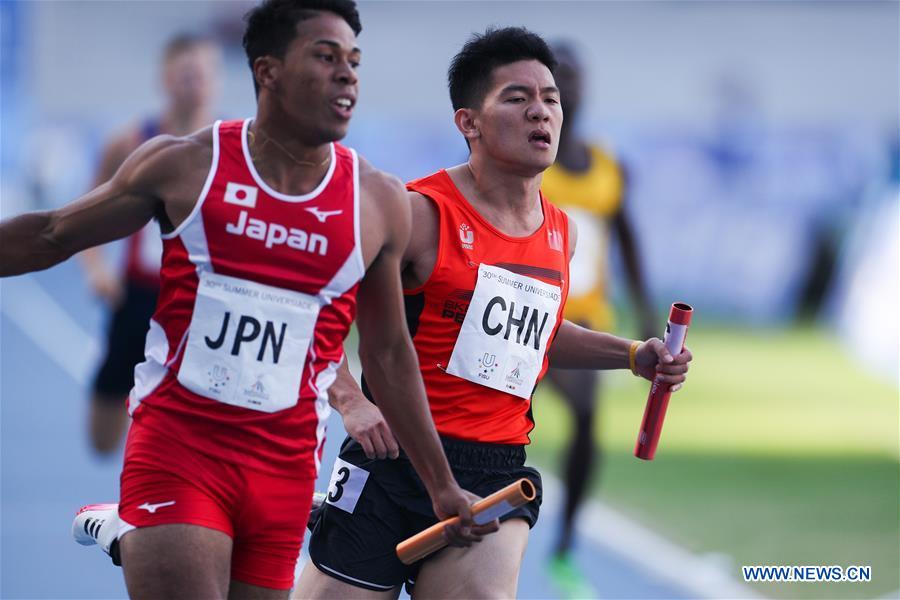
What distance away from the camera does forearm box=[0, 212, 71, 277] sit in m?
4.05

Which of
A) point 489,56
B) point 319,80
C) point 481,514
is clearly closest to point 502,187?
point 489,56

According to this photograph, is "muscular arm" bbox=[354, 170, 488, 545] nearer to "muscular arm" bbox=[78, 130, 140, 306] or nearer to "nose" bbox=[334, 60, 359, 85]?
"nose" bbox=[334, 60, 359, 85]

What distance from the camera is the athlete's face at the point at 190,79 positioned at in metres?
9.33

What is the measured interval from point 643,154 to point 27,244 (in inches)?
725

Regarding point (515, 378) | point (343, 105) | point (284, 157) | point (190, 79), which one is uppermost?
point (190, 79)

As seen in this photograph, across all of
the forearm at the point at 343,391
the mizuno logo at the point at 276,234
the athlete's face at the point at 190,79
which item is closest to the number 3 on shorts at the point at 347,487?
the forearm at the point at 343,391

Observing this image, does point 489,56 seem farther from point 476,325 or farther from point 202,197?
point 202,197

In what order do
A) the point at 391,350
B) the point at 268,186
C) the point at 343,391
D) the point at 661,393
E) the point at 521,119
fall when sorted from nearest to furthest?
the point at 268,186 → the point at 391,350 → the point at 343,391 → the point at 521,119 → the point at 661,393

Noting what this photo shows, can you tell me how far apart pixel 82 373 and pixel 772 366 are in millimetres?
8249

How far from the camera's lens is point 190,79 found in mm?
9320

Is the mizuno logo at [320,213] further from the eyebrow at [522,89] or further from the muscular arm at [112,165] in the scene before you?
the muscular arm at [112,165]

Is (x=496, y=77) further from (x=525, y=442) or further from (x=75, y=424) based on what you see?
(x=75, y=424)

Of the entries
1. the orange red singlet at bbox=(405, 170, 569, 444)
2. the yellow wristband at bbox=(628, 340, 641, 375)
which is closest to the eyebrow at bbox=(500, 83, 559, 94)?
the orange red singlet at bbox=(405, 170, 569, 444)

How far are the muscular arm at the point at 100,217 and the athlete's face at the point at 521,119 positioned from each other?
1.30m
